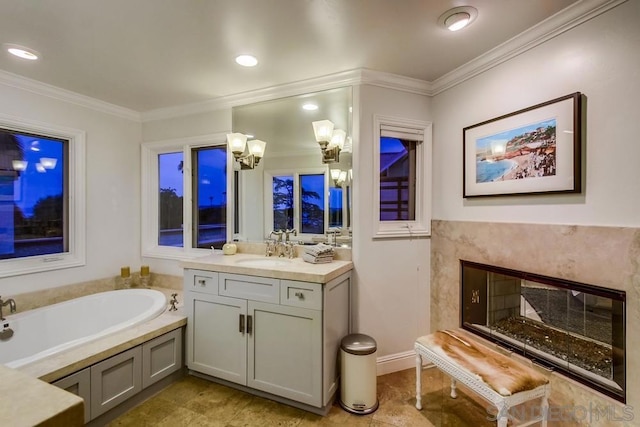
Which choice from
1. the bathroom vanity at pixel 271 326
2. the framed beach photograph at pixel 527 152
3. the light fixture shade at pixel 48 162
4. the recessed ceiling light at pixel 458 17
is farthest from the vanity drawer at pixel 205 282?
the recessed ceiling light at pixel 458 17

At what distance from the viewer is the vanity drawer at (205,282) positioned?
7.48ft

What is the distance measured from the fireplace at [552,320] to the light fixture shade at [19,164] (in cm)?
383

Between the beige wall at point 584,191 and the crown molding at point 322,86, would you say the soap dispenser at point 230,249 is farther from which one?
the beige wall at point 584,191

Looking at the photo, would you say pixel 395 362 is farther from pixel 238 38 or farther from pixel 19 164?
pixel 19 164

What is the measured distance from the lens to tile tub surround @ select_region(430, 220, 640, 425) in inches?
56.1

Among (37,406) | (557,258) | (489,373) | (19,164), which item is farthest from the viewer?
(19,164)

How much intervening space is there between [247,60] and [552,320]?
2.70m

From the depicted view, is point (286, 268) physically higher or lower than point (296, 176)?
lower

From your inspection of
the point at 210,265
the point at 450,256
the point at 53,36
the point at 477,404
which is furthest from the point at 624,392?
the point at 53,36

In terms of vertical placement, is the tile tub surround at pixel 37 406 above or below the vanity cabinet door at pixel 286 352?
above

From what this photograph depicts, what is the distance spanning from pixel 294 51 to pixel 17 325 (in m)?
2.93

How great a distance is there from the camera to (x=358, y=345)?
2051 mm

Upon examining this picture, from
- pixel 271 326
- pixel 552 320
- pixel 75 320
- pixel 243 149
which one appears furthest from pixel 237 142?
pixel 552 320

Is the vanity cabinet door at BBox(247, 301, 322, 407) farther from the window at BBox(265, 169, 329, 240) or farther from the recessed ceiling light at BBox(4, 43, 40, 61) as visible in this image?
the recessed ceiling light at BBox(4, 43, 40, 61)
